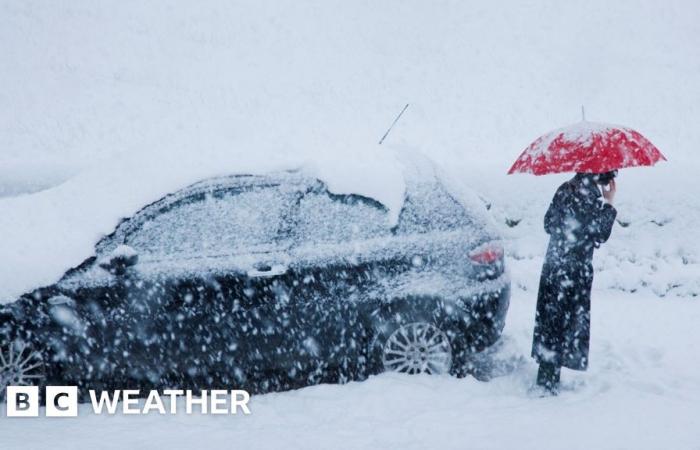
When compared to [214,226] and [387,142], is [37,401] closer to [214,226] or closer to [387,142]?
[214,226]

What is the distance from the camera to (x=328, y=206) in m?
4.11

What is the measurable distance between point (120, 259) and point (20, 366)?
3.20 feet

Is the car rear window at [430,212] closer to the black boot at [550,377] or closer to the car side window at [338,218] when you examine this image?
the car side window at [338,218]

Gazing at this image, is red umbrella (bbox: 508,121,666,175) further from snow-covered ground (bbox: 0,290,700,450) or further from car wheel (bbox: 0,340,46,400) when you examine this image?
car wheel (bbox: 0,340,46,400)

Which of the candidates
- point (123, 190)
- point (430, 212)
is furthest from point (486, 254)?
point (123, 190)

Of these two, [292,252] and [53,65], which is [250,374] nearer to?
[292,252]

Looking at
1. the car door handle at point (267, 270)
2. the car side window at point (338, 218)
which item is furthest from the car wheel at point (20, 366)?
the car side window at point (338, 218)

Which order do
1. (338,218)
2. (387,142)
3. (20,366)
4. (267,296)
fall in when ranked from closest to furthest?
(20,366) < (267,296) < (338,218) < (387,142)

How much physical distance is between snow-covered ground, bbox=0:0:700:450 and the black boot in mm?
155

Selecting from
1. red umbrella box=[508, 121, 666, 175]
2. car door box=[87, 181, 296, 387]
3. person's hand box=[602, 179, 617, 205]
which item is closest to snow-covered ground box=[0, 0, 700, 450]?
car door box=[87, 181, 296, 387]

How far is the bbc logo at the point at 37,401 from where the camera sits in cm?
387

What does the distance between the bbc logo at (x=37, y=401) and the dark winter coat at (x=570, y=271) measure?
9.76 feet

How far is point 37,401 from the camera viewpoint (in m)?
3.91

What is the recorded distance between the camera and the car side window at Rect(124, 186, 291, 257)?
156 inches
